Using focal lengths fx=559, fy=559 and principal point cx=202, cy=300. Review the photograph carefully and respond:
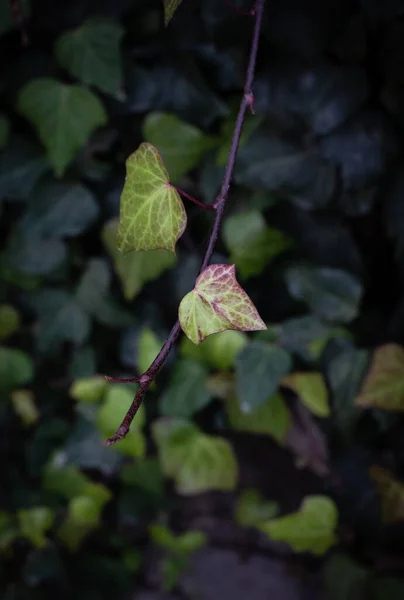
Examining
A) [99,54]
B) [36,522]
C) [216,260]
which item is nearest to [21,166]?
[99,54]

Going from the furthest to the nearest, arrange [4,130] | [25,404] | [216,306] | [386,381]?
1. [25,404]
2. [4,130]
3. [386,381]
4. [216,306]

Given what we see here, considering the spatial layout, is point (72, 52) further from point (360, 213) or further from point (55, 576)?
point (55, 576)

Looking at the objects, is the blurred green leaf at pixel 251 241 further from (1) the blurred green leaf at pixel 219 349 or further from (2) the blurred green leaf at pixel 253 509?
(2) the blurred green leaf at pixel 253 509

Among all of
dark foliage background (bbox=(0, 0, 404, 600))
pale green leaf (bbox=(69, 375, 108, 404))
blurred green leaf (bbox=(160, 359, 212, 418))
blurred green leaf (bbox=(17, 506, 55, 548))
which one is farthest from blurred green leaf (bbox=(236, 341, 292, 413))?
blurred green leaf (bbox=(17, 506, 55, 548))

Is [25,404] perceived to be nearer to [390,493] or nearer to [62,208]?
[62,208]

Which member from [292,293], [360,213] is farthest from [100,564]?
[360,213]

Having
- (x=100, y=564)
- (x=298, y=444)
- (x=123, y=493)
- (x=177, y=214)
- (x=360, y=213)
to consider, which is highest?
(x=177, y=214)

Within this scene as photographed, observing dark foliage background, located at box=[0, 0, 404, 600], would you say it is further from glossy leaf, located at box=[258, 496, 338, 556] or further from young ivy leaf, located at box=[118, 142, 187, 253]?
young ivy leaf, located at box=[118, 142, 187, 253]
